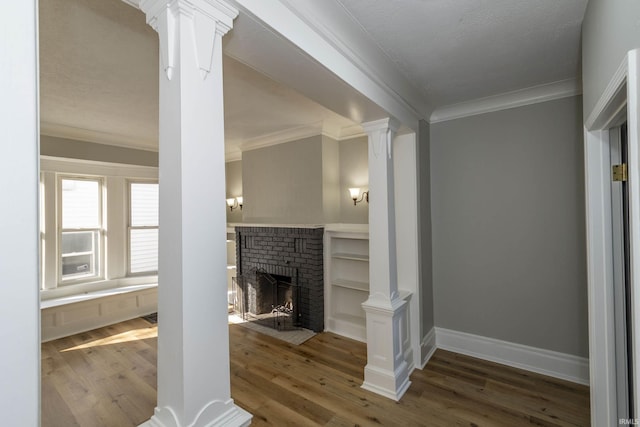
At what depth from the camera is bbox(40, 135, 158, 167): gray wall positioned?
387 cm

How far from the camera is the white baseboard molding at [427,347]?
3016 mm

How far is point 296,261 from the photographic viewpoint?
13.8 ft

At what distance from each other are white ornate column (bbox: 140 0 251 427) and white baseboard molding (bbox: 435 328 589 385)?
2867 millimetres

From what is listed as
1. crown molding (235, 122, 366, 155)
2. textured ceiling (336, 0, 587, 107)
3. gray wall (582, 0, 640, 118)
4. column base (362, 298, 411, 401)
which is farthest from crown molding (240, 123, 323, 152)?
gray wall (582, 0, 640, 118)

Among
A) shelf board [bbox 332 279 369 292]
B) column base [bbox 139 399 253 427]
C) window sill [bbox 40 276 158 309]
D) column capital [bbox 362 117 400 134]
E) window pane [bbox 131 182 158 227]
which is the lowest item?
window sill [bbox 40 276 158 309]

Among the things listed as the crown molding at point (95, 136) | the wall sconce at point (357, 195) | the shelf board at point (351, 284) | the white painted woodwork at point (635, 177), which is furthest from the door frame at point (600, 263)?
the crown molding at point (95, 136)

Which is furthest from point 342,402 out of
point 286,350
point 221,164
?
point 221,164

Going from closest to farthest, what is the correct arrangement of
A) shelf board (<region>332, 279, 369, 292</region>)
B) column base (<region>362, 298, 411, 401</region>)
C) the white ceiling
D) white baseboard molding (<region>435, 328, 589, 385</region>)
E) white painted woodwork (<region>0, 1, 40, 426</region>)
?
white painted woodwork (<region>0, 1, 40, 426</region>), the white ceiling, column base (<region>362, 298, 411, 401</region>), white baseboard molding (<region>435, 328, 589, 385</region>), shelf board (<region>332, 279, 369, 292</region>)

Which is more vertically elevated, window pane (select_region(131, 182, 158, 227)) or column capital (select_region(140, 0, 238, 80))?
column capital (select_region(140, 0, 238, 80))

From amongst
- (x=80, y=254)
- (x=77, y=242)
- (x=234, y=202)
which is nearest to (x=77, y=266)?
(x=80, y=254)

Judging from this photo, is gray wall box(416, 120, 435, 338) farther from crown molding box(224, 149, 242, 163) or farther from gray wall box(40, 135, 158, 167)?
gray wall box(40, 135, 158, 167)

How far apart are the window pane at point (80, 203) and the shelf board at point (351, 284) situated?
12.7 feet

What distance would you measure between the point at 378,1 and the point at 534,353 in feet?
10.8

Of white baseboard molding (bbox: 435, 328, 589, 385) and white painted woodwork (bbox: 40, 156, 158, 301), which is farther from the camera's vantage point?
white painted woodwork (bbox: 40, 156, 158, 301)
